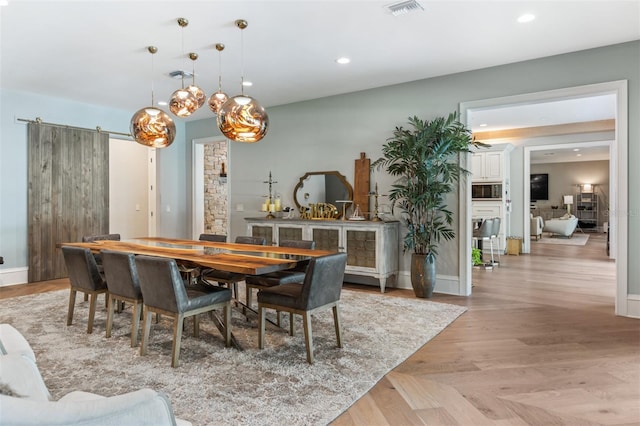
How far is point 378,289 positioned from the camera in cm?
531

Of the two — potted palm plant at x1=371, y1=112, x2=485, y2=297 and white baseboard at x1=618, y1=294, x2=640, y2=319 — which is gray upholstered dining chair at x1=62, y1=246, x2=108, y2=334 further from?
white baseboard at x1=618, y1=294, x2=640, y2=319

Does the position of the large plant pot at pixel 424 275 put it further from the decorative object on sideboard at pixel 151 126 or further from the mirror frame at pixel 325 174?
the decorative object on sideboard at pixel 151 126

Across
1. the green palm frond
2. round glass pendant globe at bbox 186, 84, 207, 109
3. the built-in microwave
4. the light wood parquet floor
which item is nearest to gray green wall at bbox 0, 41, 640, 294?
the green palm frond

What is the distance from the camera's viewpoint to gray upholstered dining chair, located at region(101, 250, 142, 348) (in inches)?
123

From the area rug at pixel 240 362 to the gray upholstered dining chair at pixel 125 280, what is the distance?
0.85 feet

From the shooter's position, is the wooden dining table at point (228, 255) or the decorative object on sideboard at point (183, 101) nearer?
the wooden dining table at point (228, 255)

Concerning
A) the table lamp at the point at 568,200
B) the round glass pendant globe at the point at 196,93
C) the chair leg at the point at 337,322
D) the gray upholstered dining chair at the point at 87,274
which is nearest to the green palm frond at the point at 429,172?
the chair leg at the point at 337,322

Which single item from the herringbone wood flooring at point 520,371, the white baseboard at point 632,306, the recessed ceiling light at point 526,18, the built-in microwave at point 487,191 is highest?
the recessed ceiling light at point 526,18

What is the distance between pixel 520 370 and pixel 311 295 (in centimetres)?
151

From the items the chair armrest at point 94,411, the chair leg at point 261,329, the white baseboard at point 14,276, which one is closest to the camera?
the chair armrest at point 94,411

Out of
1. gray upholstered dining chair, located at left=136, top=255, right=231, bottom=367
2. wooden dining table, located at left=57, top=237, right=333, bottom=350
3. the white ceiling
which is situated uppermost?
the white ceiling

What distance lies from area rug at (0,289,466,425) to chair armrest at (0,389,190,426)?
128cm

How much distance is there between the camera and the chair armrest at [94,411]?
809mm

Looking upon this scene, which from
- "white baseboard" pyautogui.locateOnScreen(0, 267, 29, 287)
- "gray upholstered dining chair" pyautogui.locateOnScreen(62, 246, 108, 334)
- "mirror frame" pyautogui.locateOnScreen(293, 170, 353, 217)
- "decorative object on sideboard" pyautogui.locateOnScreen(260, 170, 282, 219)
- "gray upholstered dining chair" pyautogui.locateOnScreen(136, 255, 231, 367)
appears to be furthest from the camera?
"decorative object on sideboard" pyautogui.locateOnScreen(260, 170, 282, 219)
